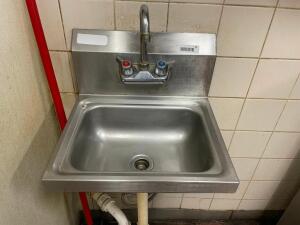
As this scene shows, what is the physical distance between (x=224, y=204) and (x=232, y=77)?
853 mm

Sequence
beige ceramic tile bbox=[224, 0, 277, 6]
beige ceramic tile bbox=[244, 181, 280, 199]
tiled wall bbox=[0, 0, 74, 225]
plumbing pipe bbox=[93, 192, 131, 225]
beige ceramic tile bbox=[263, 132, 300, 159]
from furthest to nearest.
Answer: beige ceramic tile bbox=[244, 181, 280, 199]
beige ceramic tile bbox=[263, 132, 300, 159]
plumbing pipe bbox=[93, 192, 131, 225]
beige ceramic tile bbox=[224, 0, 277, 6]
tiled wall bbox=[0, 0, 74, 225]

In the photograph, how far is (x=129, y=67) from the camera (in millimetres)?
815

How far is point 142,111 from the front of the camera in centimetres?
90

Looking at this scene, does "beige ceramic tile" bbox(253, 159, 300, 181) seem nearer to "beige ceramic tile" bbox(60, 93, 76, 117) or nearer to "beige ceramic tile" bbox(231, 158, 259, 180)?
"beige ceramic tile" bbox(231, 158, 259, 180)

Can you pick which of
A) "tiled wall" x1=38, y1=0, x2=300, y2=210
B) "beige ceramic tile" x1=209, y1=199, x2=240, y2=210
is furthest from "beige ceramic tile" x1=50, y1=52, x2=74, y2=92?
"beige ceramic tile" x1=209, y1=199, x2=240, y2=210

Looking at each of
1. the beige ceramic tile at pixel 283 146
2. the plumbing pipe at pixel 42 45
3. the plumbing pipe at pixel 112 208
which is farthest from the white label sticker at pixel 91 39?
the beige ceramic tile at pixel 283 146

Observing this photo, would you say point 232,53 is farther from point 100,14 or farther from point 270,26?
point 100,14

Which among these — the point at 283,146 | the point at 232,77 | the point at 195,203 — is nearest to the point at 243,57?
the point at 232,77

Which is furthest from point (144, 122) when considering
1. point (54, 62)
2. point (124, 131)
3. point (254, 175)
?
point (254, 175)

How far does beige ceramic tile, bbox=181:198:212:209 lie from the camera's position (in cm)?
137

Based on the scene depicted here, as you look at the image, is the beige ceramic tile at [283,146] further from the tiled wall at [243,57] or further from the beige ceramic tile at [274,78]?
the beige ceramic tile at [274,78]

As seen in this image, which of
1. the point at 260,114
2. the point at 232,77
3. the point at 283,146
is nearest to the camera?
the point at 232,77

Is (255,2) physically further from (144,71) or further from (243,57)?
(144,71)

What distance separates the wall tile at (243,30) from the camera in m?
0.77
